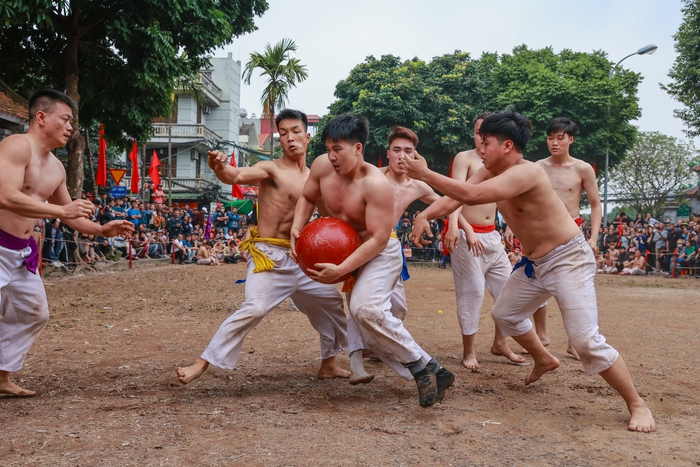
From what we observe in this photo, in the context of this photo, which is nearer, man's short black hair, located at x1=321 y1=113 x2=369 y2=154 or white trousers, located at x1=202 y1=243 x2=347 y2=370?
man's short black hair, located at x1=321 y1=113 x2=369 y2=154

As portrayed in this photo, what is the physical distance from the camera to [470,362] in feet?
18.8

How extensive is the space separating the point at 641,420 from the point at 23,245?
441cm

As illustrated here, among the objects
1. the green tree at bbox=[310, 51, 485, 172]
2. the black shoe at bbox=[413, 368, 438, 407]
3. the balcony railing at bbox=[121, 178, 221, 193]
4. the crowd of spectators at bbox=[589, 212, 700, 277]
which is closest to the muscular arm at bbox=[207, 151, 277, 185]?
the black shoe at bbox=[413, 368, 438, 407]

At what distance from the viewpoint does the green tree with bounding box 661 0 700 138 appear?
20703 mm

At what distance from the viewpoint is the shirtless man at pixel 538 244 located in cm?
398

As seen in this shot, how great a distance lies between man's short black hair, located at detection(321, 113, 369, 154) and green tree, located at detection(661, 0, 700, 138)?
2018 centimetres

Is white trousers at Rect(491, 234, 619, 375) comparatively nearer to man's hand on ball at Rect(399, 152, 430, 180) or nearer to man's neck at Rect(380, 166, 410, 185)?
man's hand on ball at Rect(399, 152, 430, 180)

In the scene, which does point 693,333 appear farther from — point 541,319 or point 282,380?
point 282,380

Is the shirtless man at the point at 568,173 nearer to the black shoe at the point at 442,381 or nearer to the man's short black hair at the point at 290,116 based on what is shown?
the black shoe at the point at 442,381

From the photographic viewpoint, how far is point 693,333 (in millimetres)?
7969

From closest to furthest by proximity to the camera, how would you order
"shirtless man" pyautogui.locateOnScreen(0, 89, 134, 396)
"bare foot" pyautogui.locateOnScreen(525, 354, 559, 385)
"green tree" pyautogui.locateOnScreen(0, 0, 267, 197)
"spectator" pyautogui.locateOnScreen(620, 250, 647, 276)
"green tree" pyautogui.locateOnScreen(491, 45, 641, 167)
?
1. "shirtless man" pyautogui.locateOnScreen(0, 89, 134, 396)
2. "bare foot" pyautogui.locateOnScreen(525, 354, 559, 385)
3. "green tree" pyautogui.locateOnScreen(0, 0, 267, 197)
4. "spectator" pyautogui.locateOnScreen(620, 250, 647, 276)
5. "green tree" pyautogui.locateOnScreen(491, 45, 641, 167)

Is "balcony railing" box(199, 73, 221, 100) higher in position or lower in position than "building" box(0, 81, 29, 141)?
higher

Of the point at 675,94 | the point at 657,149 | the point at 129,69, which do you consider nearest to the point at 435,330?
the point at 129,69

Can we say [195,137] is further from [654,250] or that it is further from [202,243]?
[654,250]
